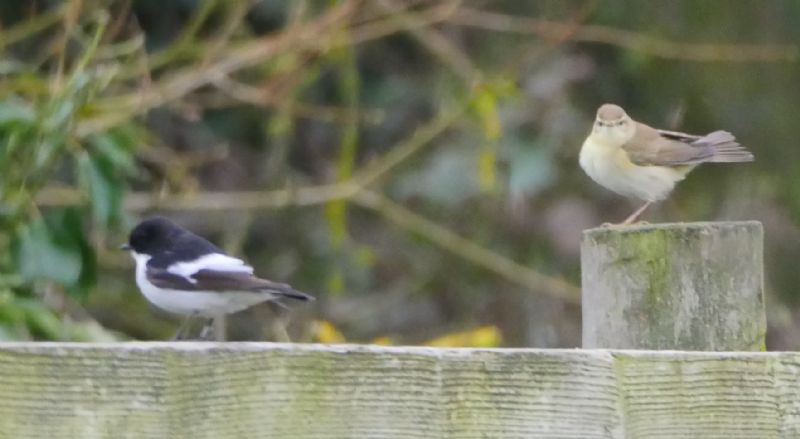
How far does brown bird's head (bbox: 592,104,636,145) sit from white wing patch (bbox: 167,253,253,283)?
58.3 inches

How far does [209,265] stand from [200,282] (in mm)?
101

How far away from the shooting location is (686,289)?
2408 millimetres

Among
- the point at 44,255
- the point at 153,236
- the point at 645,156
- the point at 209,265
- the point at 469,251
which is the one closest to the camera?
Result: the point at 209,265

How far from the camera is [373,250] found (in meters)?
7.66

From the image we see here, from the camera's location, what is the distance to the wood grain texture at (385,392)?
1859 mm

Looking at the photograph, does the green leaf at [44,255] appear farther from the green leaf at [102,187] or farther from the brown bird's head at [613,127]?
the brown bird's head at [613,127]

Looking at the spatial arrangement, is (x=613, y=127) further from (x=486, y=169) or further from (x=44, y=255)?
(x=44, y=255)

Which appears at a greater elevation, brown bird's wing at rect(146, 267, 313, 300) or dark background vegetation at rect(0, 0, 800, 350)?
dark background vegetation at rect(0, 0, 800, 350)

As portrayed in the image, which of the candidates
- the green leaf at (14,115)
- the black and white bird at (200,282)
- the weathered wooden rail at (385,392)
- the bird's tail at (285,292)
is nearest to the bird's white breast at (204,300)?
the black and white bird at (200,282)

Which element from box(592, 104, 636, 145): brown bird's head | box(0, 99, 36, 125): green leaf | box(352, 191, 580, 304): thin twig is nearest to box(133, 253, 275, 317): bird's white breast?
box(0, 99, 36, 125): green leaf

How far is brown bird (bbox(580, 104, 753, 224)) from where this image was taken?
4.55 meters

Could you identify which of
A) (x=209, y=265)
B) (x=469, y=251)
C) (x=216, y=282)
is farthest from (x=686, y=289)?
(x=469, y=251)

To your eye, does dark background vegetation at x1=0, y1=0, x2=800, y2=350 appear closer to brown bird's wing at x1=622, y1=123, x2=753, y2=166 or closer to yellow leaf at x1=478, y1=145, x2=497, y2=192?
yellow leaf at x1=478, y1=145, x2=497, y2=192

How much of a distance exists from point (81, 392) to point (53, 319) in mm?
2663
